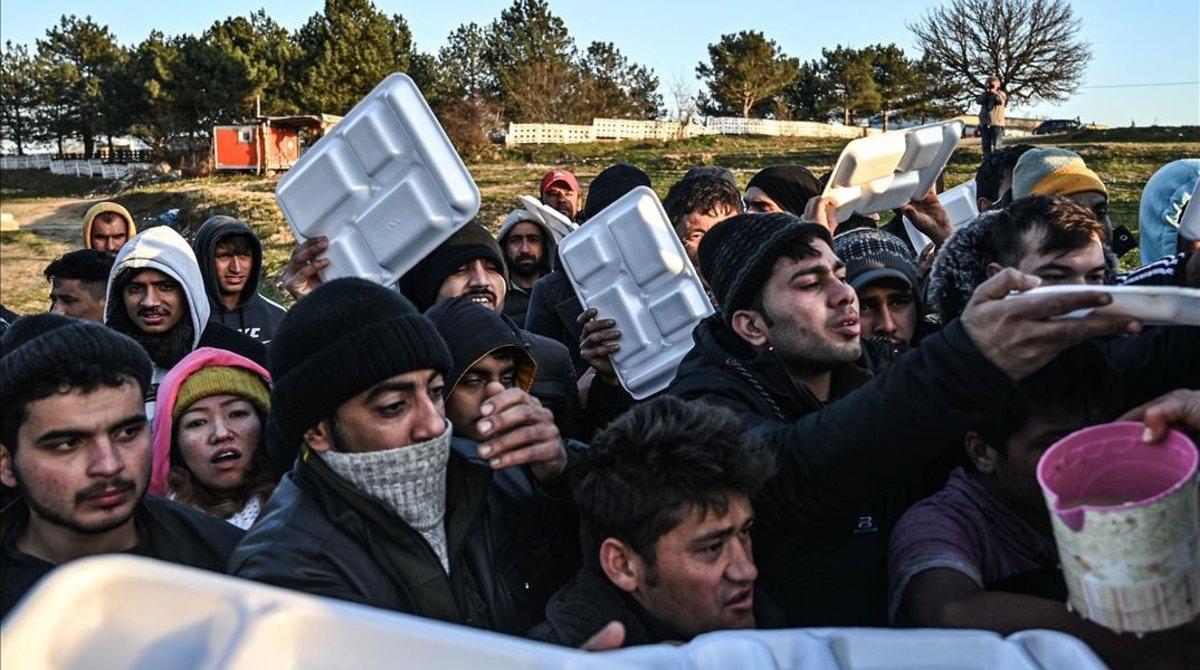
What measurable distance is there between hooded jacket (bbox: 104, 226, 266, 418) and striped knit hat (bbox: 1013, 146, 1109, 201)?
3147 mm

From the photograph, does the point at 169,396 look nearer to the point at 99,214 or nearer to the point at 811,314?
the point at 811,314

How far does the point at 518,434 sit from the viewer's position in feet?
7.04

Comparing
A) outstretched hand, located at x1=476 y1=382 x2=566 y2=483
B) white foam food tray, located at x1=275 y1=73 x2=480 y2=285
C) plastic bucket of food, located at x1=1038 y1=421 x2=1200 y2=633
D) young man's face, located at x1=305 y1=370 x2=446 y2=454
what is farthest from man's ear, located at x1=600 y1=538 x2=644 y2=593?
white foam food tray, located at x1=275 y1=73 x2=480 y2=285

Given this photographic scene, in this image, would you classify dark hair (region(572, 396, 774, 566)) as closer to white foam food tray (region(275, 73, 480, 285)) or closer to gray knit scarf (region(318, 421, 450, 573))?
gray knit scarf (region(318, 421, 450, 573))

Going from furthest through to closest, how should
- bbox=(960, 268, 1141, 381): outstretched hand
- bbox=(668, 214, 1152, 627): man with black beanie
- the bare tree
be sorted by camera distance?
the bare tree, bbox=(668, 214, 1152, 627): man with black beanie, bbox=(960, 268, 1141, 381): outstretched hand

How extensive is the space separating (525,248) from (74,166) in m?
56.4

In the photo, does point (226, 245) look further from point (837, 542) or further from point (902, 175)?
point (837, 542)

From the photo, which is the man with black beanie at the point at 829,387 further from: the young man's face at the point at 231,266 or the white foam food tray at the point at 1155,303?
the young man's face at the point at 231,266

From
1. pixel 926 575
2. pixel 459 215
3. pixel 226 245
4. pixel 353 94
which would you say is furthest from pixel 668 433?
pixel 353 94

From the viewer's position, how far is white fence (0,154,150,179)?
5006 centimetres

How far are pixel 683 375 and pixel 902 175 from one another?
224 centimetres

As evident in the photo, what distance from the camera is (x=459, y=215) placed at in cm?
371

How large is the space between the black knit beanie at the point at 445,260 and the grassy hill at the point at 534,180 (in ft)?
22.8

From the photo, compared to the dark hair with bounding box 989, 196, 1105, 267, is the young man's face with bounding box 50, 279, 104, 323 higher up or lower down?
higher up
